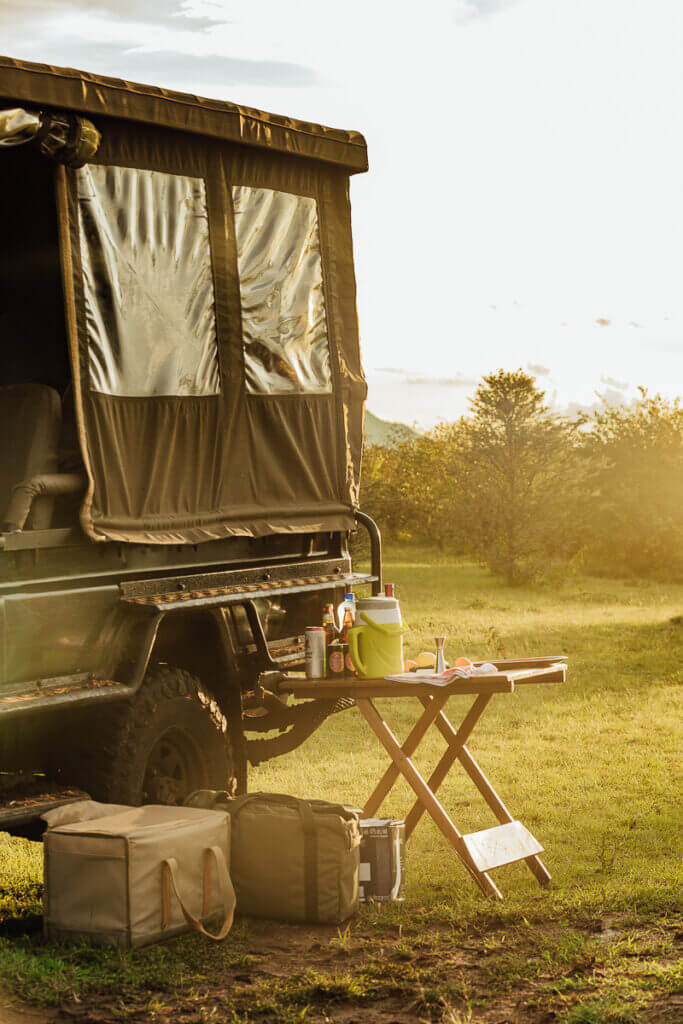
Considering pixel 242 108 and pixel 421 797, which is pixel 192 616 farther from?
pixel 242 108

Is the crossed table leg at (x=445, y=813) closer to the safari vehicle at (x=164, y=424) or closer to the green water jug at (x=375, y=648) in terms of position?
the green water jug at (x=375, y=648)

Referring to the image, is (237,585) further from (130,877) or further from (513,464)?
(513,464)

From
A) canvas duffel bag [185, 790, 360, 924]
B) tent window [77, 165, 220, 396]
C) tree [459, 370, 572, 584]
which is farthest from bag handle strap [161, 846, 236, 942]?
tree [459, 370, 572, 584]

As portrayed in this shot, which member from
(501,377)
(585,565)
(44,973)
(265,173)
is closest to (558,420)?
(501,377)

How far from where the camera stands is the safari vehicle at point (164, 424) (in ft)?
17.5

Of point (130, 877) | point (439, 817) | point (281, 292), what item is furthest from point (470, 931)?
point (281, 292)

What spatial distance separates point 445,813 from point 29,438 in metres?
2.47

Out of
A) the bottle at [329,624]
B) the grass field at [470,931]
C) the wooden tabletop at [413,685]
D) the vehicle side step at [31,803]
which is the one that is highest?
the bottle at [329,624]

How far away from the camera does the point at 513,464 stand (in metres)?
34.8

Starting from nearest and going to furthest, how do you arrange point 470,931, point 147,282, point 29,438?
point 470,931
point 29,438
point 147,282

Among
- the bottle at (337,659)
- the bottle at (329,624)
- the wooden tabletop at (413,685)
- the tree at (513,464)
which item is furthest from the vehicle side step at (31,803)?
the tree at (513,464)

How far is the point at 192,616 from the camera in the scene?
5984mm

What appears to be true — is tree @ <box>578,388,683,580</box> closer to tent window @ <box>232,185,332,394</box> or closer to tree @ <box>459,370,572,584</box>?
tree @ <box>459,370,572,584</box>

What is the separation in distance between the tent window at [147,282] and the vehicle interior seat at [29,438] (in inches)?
9.2
